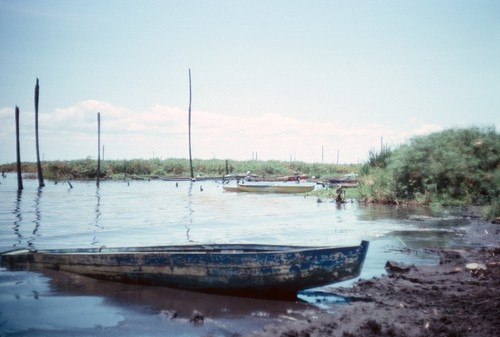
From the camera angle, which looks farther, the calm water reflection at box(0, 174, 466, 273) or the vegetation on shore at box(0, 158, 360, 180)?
the vegetation on shore at box(0, 158, 360, 180)

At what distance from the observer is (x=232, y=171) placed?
73688 millimetres

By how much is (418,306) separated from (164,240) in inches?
386

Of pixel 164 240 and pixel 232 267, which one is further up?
pixel 232 267

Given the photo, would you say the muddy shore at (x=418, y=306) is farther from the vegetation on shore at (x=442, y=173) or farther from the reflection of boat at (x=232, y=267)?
the vegetation on shore at (x=442, y=173)

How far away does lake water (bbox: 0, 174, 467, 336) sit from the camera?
269 inches

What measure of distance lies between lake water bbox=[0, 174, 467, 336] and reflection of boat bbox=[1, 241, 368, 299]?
24cm

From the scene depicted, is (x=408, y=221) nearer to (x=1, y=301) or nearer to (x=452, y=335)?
(x=452, y=335)

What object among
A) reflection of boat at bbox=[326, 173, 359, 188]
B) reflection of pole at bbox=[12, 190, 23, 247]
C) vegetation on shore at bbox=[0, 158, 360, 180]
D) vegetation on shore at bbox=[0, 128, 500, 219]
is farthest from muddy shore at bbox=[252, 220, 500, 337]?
vegetation on shore at bbox=[0, 158, 360, 180]

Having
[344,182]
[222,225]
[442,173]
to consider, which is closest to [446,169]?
[442,173]

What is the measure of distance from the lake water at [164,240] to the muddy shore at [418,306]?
30.4 inches

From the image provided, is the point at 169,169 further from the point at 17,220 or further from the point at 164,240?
the point at 164,240

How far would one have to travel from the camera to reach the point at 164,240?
14.6m

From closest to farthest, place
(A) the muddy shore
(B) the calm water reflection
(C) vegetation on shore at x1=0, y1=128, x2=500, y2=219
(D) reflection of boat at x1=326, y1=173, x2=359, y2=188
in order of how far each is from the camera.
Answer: (A) the muddy shore, (B) the calm water reflection, (C) vegetation on shore at x1=0, y1=128, x2=500, y2=219, (D) reflection of boat at x1=326, y1=173, x2=359, y2=188

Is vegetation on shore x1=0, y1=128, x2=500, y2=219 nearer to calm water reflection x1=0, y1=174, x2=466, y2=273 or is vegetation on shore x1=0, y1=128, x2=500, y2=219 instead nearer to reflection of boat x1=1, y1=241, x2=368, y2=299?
calm water reflection x1=0, y1=174, x2=466, y2=273
